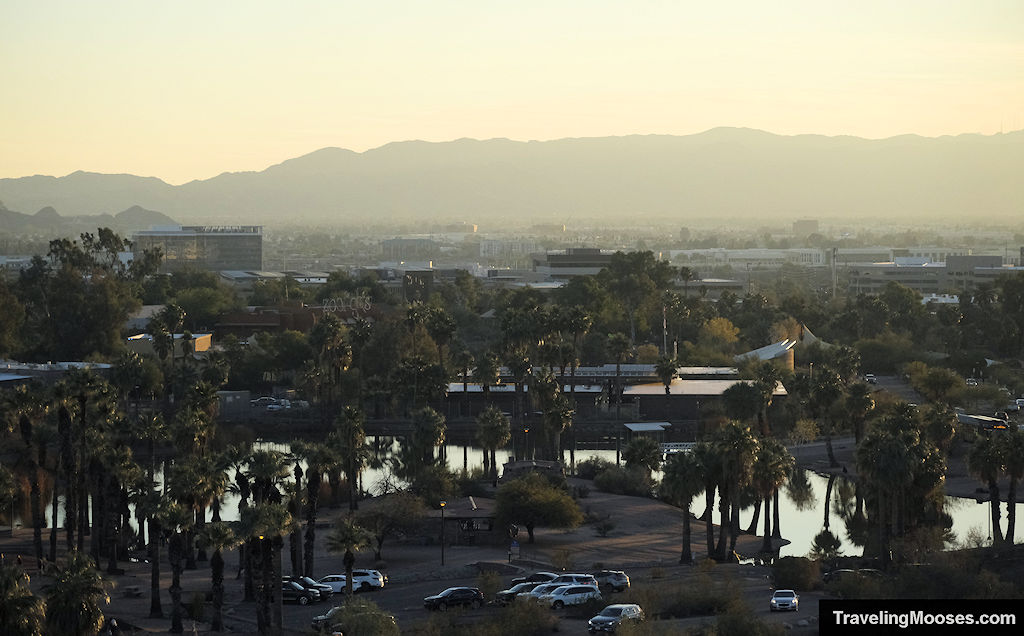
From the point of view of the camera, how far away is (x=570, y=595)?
145 ft

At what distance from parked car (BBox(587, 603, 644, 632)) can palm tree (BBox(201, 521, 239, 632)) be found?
1027 cm

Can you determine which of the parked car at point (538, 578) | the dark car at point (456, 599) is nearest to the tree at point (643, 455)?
the parked car at point (538, 578)

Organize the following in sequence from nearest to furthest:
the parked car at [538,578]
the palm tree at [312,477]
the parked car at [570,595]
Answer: the parked car at [570,595] < the parked car at [538,578] < the palm tree at [312,477]

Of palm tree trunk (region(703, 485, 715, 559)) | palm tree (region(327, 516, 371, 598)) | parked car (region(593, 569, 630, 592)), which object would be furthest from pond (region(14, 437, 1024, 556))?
palm tree (region(327, 516, 371, 598))

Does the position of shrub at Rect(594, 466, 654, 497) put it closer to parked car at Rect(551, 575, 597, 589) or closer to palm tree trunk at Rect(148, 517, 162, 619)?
parked car at Rect(551, 575, 597, 589)

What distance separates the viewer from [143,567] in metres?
53.6

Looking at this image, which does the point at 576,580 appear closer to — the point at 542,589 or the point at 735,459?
the point at 542,589

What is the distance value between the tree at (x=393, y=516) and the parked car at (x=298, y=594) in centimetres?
786

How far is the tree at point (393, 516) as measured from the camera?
55312mm

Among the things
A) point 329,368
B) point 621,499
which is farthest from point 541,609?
point 329,368

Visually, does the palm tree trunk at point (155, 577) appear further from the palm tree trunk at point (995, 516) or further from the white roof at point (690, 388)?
the white roof at point (690, 388)

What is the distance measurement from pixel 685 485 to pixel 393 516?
11.0 meters

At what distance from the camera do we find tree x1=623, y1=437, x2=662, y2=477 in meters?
66.8

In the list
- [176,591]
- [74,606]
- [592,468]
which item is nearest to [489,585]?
[176,591]
